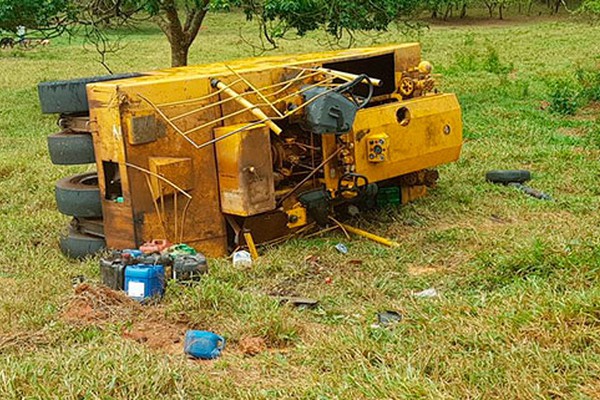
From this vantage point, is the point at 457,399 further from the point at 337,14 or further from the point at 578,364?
the point at 337,14

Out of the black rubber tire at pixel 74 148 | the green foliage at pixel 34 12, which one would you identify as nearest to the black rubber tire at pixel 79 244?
the black rubber tire at pixel 74 148

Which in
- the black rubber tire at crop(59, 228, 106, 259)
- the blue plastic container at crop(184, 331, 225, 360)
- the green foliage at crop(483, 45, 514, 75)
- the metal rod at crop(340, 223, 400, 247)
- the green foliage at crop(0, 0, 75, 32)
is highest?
the green foliage at crop(0, 0, 75, 32)

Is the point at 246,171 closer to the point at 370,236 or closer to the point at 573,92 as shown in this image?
the point at 370,236

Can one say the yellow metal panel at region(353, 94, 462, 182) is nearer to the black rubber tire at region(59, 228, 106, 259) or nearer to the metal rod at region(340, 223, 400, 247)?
the metal rod at region(340, 223, 400, 247)

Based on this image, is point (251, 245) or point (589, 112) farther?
point (589, 112)

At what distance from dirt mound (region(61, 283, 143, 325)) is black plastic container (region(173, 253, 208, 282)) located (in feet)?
1.33

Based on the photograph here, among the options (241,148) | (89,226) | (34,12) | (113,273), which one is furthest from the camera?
(34,12)

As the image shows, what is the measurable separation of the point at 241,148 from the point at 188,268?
1.13 metres

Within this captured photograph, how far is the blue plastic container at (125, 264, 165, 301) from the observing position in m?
5.40

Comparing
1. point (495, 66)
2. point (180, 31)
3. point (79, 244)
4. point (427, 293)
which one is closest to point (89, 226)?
point (79, 244)

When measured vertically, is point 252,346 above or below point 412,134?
below

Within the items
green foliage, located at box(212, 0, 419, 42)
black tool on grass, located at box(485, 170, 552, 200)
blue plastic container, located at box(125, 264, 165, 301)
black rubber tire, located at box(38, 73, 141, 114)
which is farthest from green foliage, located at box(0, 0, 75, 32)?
blue plastic container, located at box(125, 264, 165, 301)

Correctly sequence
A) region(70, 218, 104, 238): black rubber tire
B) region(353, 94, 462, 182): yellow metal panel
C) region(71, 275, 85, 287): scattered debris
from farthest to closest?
A: region(353, 94, 462, 182): yellow metal panel
region(70, 218, 104, 238): black rubber tire
region(71, 275, 85, 287): scattered debris

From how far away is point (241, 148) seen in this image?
637cm
